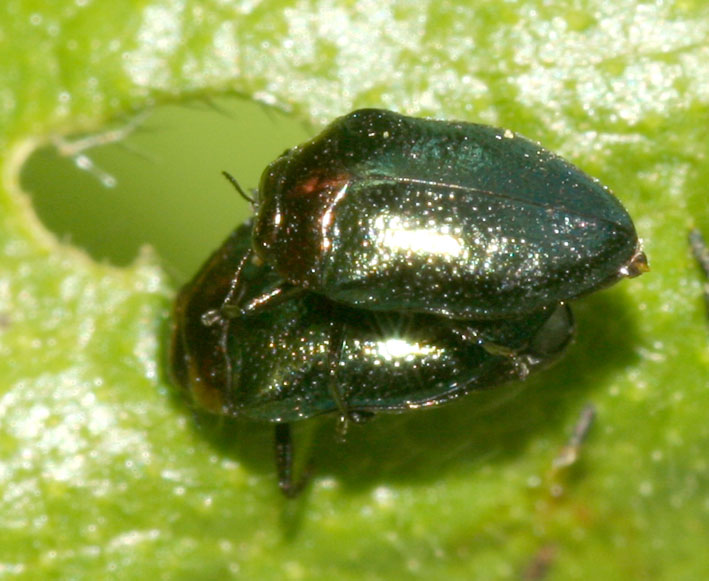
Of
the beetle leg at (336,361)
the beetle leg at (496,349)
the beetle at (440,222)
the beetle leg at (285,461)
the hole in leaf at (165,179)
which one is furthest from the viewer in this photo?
the hole in leaf at (165,179)

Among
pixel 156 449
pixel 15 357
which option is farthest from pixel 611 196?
pixel 15 357

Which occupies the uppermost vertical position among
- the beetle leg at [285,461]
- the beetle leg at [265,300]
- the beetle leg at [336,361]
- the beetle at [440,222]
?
the beetle at [440,222]

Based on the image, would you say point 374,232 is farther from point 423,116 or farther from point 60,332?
point 60,332

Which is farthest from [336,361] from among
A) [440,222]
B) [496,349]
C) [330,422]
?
[440,222]

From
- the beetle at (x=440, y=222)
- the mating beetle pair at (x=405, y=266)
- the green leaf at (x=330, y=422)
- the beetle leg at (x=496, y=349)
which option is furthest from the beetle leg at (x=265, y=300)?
the beetle leg at (x=496, y=349)

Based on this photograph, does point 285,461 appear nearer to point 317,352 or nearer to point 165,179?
point 317,352

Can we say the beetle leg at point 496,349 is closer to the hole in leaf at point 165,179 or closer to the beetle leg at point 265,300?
the beetle leg at point 265,300

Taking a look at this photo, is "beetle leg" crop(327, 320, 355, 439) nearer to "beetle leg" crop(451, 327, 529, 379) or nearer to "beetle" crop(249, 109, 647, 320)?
"beetle" crop(249, 109, 647, 320)
